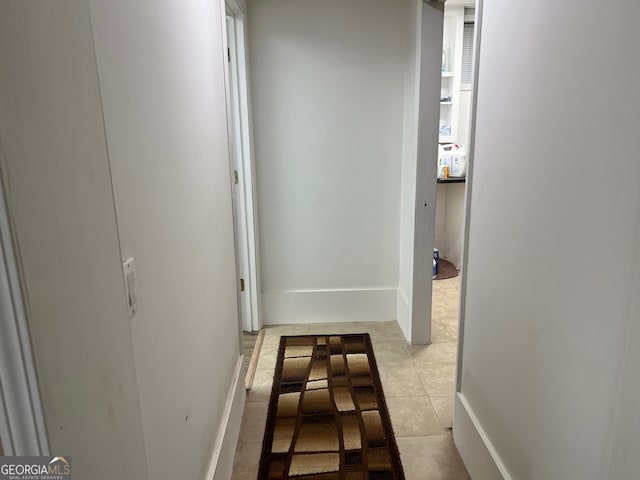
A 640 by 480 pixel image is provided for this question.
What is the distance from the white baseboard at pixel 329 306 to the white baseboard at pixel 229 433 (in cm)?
93

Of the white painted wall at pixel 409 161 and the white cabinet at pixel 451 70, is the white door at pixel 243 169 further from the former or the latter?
the white cabinet at pixel 451 70

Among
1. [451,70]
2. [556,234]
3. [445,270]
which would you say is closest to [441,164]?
[451,70]

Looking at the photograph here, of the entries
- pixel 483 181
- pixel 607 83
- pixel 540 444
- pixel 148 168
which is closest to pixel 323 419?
pixel 540 444

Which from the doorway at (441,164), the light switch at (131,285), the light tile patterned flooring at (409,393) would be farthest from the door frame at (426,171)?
the light switch at (131,285)

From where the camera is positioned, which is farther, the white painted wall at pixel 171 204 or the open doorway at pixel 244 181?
the open doorway at pixel 244 181

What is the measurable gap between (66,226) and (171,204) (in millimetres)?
659

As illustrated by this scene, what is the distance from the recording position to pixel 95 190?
538 millimetres

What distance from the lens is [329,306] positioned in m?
3.05

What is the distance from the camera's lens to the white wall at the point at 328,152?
2650mm

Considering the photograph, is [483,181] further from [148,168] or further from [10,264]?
[10,264]

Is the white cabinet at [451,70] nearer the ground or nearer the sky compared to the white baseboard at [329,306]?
nearer the sky

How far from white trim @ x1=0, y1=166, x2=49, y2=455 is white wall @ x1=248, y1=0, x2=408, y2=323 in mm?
2498

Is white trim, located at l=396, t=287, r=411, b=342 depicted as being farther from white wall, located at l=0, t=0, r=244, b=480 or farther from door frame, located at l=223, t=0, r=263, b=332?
white wall, located at l=0, t=0, r=244, b=480

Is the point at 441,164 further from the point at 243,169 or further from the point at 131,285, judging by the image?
the point at 131,285
